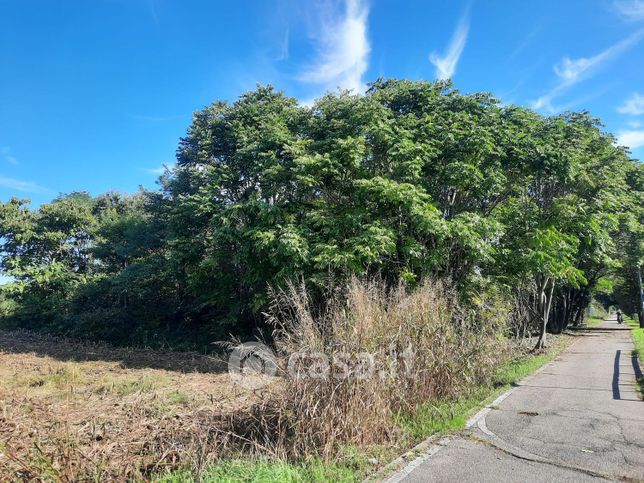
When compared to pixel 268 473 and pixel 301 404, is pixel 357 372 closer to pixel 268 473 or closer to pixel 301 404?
pixel 301 404

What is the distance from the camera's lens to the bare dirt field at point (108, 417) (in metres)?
4.03

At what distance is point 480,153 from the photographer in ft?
38.8

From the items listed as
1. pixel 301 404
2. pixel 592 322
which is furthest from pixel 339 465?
pixel 592 322

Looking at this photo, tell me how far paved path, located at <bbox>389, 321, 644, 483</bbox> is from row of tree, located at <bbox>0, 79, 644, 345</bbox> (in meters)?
2.28

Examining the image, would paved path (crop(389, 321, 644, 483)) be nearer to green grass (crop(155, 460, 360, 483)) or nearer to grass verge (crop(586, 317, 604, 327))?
green grass (crop(155, 460, 360, 483))

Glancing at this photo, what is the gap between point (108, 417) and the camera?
6.07 metres

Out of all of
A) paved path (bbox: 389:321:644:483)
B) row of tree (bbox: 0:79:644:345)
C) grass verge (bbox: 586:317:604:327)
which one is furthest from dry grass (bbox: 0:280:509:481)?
grass verge (bbox: 586:317:604:327)

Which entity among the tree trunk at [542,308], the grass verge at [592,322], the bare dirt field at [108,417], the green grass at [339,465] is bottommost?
the bare dirt field at [108,417]

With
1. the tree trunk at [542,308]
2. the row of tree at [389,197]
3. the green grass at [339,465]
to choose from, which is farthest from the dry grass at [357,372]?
the tree trunk at [542,308]

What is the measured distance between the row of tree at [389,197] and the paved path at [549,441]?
2284mm

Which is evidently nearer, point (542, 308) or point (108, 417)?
point (108, 417)

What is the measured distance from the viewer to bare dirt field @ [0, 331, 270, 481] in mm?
4031

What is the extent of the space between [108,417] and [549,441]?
240 inches

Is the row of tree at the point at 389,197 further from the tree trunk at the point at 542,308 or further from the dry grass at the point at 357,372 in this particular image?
the dry grass at the point at 357,372
